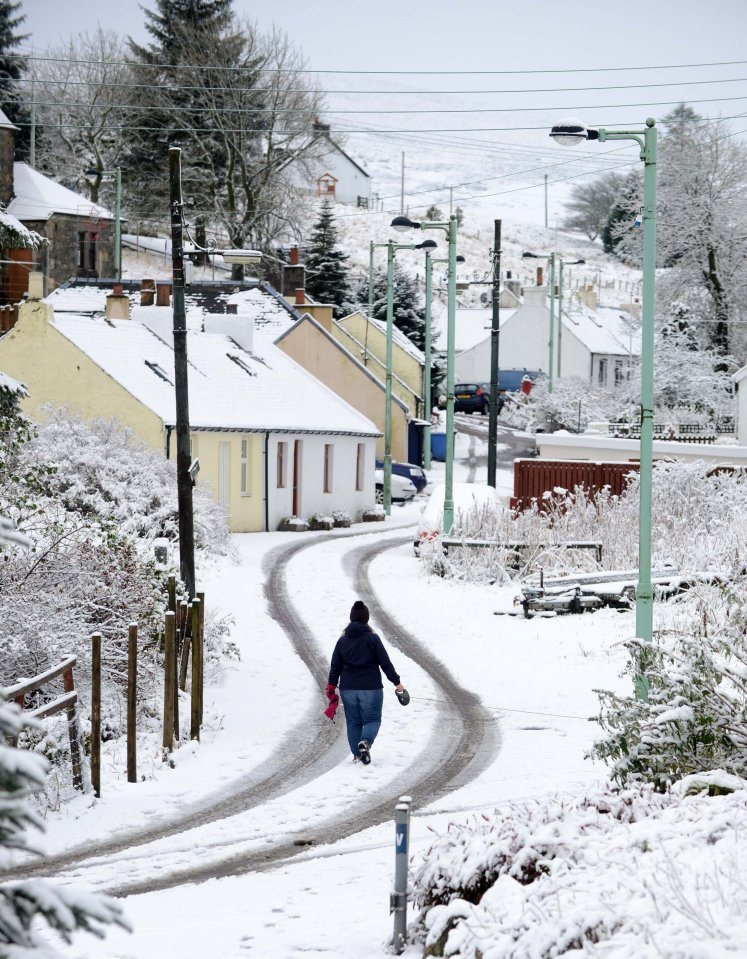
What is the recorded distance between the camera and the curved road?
1108 cm

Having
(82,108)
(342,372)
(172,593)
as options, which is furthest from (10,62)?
(172,593)

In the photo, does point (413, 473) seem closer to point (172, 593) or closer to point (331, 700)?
point (172, 593)

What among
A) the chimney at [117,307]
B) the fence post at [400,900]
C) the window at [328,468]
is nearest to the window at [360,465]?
the window at [328,468]

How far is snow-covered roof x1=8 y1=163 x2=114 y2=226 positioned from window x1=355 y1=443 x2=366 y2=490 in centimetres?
2891

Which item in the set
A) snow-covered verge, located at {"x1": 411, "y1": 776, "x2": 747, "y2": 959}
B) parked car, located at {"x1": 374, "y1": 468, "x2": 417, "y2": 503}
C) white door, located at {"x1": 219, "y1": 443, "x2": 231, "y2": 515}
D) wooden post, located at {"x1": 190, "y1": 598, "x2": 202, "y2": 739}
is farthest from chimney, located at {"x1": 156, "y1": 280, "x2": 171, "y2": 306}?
snow-covered verge, located at {"x1": 411, "y1": 776, "x2": 747, "y2": 959}

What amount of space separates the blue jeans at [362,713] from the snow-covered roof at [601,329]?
205 feet

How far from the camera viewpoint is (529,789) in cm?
1319

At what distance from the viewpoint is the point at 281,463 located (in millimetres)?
39906

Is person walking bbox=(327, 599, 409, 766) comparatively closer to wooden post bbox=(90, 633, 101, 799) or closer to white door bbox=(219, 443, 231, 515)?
wooden post bbox=(90, 633, 101, 799)

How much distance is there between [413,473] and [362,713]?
36245mm

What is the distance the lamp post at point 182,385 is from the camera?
18.4 meters

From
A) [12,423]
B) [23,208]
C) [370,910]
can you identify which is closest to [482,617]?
[12,423]

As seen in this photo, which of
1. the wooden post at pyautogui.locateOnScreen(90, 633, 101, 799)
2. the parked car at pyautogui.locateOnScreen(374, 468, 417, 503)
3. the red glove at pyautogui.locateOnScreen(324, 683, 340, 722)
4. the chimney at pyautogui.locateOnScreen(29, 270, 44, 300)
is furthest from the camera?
the parked car at pyautogui.locateOnScreen(374, 468, 417, 503)

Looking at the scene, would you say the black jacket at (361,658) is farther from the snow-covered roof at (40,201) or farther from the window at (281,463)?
the snow-covered roof at (40,201)
